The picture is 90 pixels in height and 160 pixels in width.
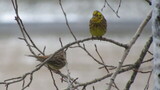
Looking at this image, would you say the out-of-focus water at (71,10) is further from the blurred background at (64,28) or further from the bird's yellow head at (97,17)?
the bird's yellow head at (97,17)

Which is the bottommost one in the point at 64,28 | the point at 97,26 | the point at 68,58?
the point at 97,26

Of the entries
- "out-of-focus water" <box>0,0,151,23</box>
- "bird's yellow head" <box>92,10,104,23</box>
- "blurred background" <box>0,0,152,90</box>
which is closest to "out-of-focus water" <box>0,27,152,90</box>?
"blurred background" <box>0,0,152,90</box>

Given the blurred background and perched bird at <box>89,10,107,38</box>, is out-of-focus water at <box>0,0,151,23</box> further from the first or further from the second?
perched bird at <box>89,10,107,38</box>

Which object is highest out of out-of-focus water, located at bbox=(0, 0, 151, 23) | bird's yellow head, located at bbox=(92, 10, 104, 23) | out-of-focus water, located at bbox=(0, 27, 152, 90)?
out-of-focus water, located at bbox=(0, 0, 151, 23)

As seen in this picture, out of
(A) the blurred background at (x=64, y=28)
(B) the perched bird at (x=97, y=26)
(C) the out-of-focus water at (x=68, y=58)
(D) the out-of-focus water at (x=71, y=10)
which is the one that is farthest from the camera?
(D) the out-of-focus water at (x=71, y=10)

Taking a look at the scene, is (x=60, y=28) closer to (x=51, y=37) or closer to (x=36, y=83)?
(x=51, y=37)

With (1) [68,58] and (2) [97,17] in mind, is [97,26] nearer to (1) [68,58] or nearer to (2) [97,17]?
(2) [97,17]

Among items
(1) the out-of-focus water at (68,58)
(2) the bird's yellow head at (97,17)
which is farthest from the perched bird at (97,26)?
(1) the out-of-focus water at (68,58)

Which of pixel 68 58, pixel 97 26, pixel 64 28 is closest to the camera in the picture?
pixel 97 26

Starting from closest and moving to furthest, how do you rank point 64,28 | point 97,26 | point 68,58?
1. point 97,26
2. point 68,58
3. point 64,28

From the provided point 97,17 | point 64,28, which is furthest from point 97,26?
point 64,28

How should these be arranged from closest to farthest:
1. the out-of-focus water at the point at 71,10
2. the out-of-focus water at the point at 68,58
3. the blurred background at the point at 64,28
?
1. the out-of-focus water at the point at 68,58
2. the blurred background at the point at 64,28
3. the out-of-focus water at the point at 71,10

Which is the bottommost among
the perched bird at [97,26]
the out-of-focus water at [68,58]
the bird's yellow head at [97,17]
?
the perched bird at [97,26]

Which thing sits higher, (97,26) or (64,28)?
(64,28)
